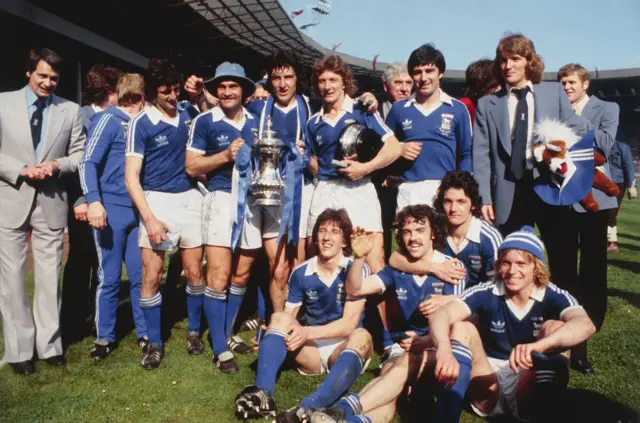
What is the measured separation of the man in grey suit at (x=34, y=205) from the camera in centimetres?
352

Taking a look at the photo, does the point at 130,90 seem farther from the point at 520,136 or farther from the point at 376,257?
the point at 520,136

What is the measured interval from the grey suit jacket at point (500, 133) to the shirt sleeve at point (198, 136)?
1.91 metres

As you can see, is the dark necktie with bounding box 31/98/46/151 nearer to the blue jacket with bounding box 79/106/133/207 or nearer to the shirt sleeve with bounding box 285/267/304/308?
the blue jacket with bounding box 79/106/133/207

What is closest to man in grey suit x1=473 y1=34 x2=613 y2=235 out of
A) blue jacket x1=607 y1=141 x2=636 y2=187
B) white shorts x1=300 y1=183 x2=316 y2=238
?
white shorts x1=300 y1=183 x2=316 y2=238

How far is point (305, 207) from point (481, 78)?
173cm

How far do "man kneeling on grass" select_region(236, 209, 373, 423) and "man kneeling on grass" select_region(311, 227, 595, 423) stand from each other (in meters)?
0.35

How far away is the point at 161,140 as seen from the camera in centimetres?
379

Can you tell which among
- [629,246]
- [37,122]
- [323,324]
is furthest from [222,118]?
[629,246]

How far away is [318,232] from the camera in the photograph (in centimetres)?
356

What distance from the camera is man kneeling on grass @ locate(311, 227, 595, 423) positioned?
2586 mm

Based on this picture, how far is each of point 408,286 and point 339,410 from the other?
3.53ft

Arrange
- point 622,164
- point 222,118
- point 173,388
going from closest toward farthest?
point 173,388 → point 222,118 → point 622,164

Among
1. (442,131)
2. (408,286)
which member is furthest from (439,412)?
(442,131)

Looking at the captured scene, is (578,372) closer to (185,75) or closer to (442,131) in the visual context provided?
(442,131)
